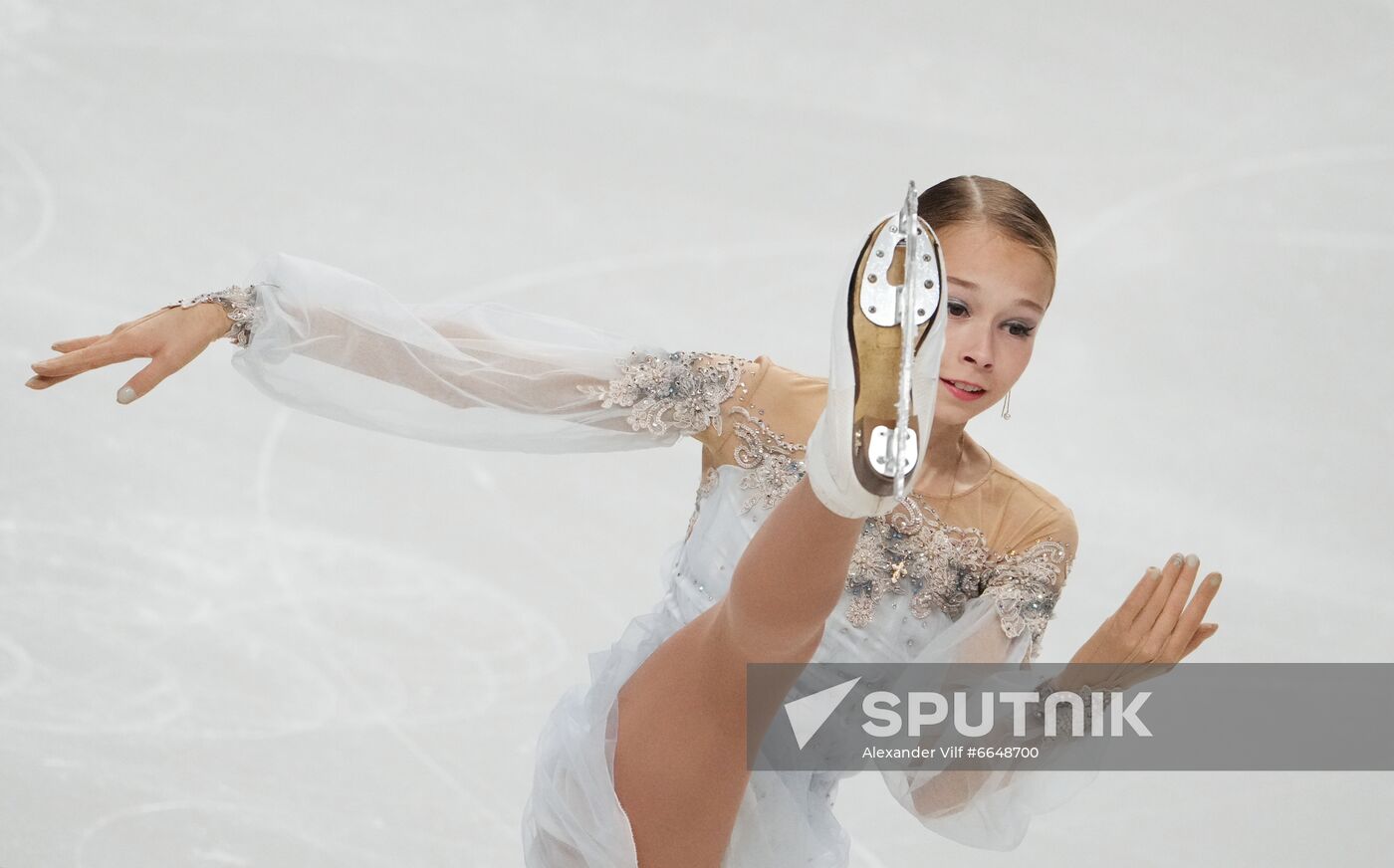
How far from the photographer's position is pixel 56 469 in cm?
511

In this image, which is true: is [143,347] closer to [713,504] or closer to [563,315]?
[713,504]

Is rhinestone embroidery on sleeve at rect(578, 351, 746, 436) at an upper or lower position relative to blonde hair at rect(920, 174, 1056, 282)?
lower

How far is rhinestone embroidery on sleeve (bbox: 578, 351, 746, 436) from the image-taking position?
3215 millimetres

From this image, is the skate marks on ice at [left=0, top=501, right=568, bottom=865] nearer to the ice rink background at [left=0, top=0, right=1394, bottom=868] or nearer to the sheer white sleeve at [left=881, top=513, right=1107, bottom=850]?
the ice rink background at [left=0, top=0, right=1394, bottom=868]

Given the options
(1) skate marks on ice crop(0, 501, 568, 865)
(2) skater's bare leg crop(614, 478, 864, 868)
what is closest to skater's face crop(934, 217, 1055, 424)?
(2) skater's bare leg crop(614, 478, 864, 868)

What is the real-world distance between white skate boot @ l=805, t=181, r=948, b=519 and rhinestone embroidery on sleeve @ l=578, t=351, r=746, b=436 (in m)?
0.79

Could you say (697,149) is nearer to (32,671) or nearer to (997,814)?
(32,671)

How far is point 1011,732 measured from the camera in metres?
3.13

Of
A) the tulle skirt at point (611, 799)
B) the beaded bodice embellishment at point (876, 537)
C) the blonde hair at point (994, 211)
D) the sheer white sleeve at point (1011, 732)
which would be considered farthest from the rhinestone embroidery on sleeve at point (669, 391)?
the sheer white sleeve at point (1011, 732)

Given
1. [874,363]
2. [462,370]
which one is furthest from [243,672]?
[874,363]

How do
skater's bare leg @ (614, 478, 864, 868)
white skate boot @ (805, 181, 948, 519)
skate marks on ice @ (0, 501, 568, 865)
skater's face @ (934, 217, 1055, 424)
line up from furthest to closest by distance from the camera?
skate marks on ice @ (0, 501, 568, 865) → skater's face @ (934, 217, 1055, 424) → skater's bare leg @ (614, 478, 864, 868) → white skate boot @ (805, 181, 948, 519)

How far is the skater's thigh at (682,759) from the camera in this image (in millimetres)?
2928

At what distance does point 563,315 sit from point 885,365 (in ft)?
10.6

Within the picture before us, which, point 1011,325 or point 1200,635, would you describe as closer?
point 1200,635
